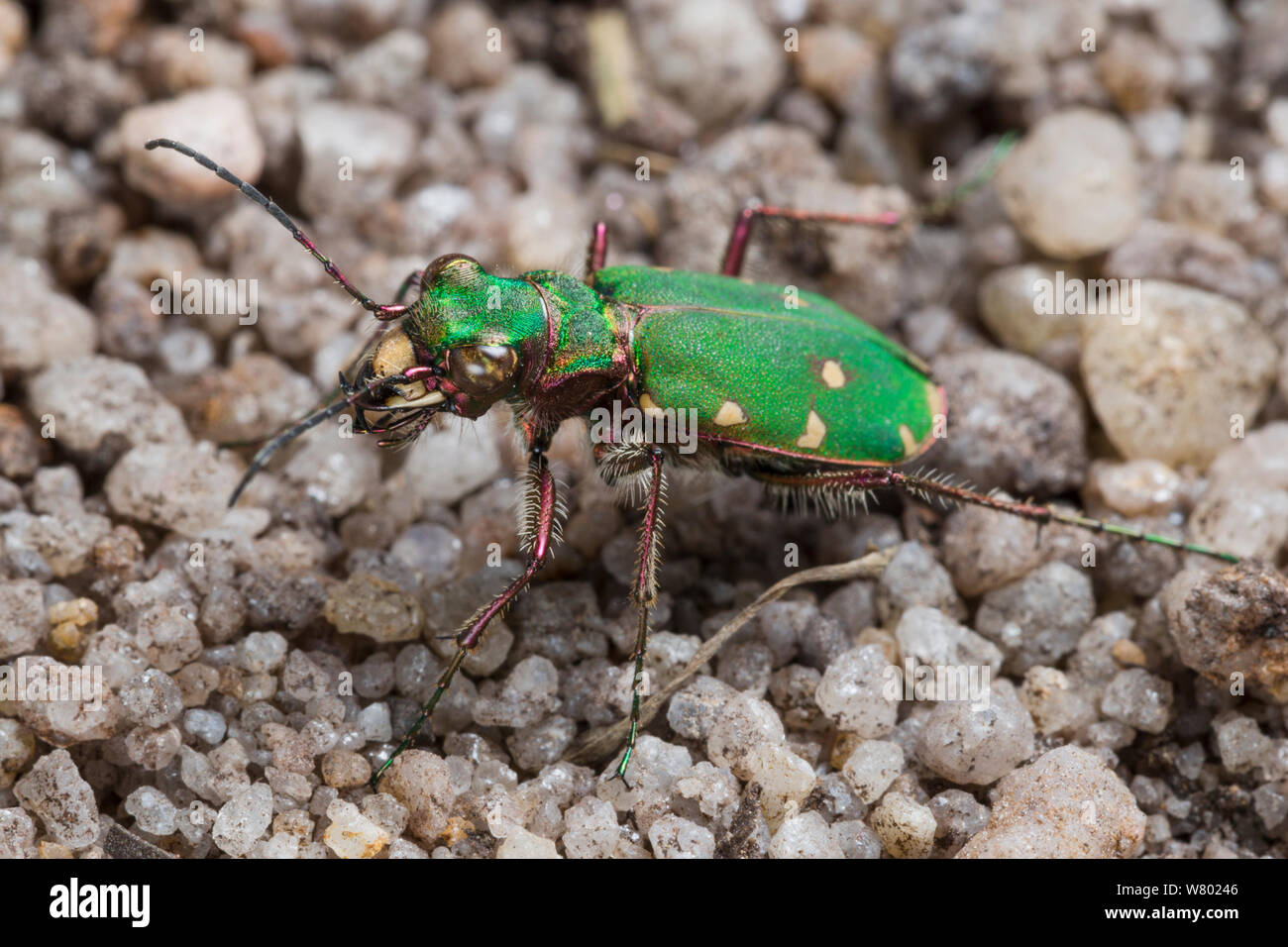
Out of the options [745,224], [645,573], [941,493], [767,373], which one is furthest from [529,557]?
[745,224]

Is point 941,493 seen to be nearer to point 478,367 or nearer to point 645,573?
point 645,573

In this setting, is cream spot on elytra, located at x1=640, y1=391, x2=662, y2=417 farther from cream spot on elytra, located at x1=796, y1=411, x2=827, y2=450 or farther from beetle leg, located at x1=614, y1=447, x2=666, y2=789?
cream spot on elytra, located at x1=796, y1=411, x2=827, y2=450

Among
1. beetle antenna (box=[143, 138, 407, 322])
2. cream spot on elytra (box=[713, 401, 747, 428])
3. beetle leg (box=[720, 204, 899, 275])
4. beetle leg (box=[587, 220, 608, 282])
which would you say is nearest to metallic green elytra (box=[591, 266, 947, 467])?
cream spot on elytra (box=[713, 401, 747, 428])

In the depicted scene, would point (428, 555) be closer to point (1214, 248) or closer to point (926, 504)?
point (926, 504)

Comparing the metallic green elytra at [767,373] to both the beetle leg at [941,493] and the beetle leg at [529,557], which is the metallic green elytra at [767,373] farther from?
the beetle leg at [529,557]

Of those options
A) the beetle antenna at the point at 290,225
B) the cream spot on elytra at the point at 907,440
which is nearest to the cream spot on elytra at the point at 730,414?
the cream spot on elytra at the point at 907,440
